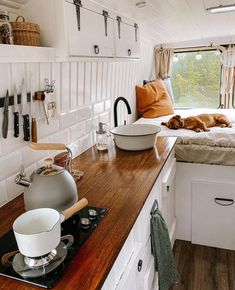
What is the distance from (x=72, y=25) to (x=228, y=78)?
3.50 meters

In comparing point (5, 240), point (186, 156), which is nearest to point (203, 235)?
point (186, 156)

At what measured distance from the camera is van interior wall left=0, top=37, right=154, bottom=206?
1.18 metres

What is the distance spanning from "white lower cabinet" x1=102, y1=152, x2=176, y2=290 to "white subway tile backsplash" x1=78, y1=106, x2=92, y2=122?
2.11ft

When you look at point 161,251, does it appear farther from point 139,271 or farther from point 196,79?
point 196,79

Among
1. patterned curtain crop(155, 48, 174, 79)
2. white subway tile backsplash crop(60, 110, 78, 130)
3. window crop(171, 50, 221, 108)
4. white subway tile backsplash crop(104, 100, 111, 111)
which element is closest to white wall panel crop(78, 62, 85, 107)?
white subway tile backsplash crop(60, 110, 78, 130)

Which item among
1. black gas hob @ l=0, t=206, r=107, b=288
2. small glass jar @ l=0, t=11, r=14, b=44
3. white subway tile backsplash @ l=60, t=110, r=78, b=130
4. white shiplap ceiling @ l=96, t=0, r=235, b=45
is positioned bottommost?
black gas hob @ l=0, t=206, r=107, b=288

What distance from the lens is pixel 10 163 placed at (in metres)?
1.20

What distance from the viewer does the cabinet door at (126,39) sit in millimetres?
1780

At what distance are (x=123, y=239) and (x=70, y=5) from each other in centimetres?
97

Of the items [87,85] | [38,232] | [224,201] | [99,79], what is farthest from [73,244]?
[224,201]

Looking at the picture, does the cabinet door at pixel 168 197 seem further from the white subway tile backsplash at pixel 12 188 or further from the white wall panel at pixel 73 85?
the white subway tile backsplash at pixel 12 188

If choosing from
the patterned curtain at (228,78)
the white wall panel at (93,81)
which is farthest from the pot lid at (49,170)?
the patterned curtain at (228,78)

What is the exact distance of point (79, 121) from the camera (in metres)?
1.81

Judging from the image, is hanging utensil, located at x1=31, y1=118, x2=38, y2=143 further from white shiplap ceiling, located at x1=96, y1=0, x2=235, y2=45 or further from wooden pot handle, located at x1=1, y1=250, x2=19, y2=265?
white shiplap ceiling, located at x1=96, y1=0, x2=235, y2=45
